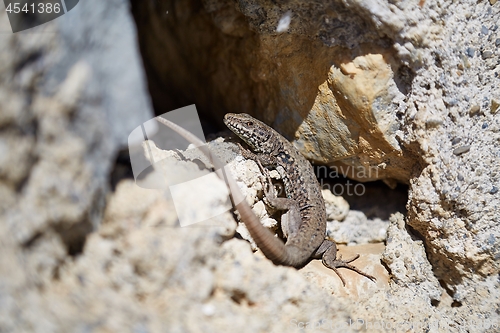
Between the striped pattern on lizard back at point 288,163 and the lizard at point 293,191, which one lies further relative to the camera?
the striped pattern on lizard back at point 288,163

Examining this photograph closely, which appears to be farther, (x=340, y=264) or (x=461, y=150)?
(x=340, y=264)

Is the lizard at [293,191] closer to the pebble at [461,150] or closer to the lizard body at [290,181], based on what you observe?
the lizard body at [290,181]

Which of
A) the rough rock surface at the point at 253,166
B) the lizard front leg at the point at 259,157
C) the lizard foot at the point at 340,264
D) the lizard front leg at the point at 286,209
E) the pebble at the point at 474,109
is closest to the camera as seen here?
the rough rock surface at the point at 253,166

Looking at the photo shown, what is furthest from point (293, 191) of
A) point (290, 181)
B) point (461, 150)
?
point (461, 150)

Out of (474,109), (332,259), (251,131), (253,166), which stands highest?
(474,109)

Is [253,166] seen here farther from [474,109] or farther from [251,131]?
[474,109]

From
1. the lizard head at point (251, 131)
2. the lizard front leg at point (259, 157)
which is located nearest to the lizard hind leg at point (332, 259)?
the lizard front leg at point (259, 157)

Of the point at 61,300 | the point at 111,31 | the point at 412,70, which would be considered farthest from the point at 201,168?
the point at 412,70
